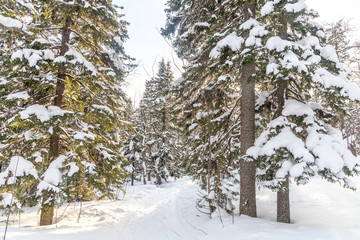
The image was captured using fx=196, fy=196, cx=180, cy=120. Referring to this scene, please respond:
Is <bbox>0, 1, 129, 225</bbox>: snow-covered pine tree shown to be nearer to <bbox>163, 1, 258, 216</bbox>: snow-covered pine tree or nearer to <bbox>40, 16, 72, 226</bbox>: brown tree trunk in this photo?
<bbox>40, 16, 72, 226</bbox>: brown tree trunk

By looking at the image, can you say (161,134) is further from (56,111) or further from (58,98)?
(56,111)

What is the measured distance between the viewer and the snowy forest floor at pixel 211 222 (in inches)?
178

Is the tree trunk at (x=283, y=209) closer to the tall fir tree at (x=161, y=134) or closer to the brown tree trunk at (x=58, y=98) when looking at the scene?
the brown tree trunk at (x=58, y=98)

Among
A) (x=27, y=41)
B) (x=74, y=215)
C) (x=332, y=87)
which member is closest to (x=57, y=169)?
(x=74, y=215)

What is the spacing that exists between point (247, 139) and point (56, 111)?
6.00 meters

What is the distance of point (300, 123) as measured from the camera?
5344 mm

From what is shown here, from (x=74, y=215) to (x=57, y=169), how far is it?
3.36 meters

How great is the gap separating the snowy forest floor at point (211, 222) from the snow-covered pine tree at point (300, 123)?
99 cm

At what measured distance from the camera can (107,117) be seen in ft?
24.4

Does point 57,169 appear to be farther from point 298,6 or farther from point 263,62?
point 298,6

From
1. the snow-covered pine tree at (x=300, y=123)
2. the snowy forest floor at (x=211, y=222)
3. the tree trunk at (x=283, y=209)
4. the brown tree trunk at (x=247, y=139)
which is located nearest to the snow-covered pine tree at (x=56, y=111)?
the snowy forest floor at (x=211, y=222)

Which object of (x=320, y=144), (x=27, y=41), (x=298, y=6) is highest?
(x=27, y=41)

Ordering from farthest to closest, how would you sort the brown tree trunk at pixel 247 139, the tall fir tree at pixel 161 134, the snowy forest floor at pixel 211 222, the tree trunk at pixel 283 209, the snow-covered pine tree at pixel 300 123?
the tall fir tree at pixel 161 134
the brown tree trunk at pixel 247 139
the tree trunk at pixel 283 209
the snowy forest floor at pixel 211 222
the snow-covered pine tree at pixel 300 123

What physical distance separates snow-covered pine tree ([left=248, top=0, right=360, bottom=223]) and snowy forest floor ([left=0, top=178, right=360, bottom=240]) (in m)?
0.99
